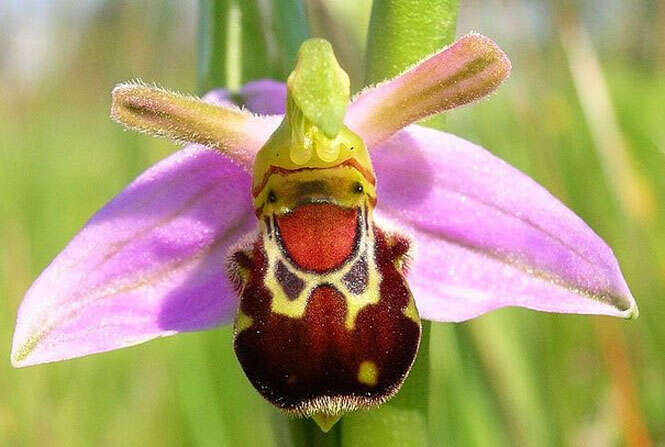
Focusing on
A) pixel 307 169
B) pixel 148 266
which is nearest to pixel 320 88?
pixel 307 169

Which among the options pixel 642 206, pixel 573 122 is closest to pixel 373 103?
pixel 642 206

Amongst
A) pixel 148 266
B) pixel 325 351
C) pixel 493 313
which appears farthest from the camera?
pixel 493 313

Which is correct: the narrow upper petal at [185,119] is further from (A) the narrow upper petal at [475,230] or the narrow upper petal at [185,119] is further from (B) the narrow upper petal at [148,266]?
(A) the narrow upper petal at [475,230]

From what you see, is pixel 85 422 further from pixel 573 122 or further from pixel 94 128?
pixel 94 128

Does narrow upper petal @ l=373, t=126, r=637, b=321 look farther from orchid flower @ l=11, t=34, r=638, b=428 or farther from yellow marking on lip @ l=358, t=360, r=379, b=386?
yellow marking on lip @ l=358, t=360, r=379, b=386

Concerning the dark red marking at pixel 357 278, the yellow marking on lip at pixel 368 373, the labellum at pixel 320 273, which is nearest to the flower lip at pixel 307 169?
the labellum at pixel 320 273

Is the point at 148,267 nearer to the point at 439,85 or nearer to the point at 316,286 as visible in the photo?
the point at 316,286

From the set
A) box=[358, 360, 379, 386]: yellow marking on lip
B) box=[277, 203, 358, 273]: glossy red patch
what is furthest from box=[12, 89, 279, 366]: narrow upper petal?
box=[358, 360, 379, 386]: yellow marking on lip
